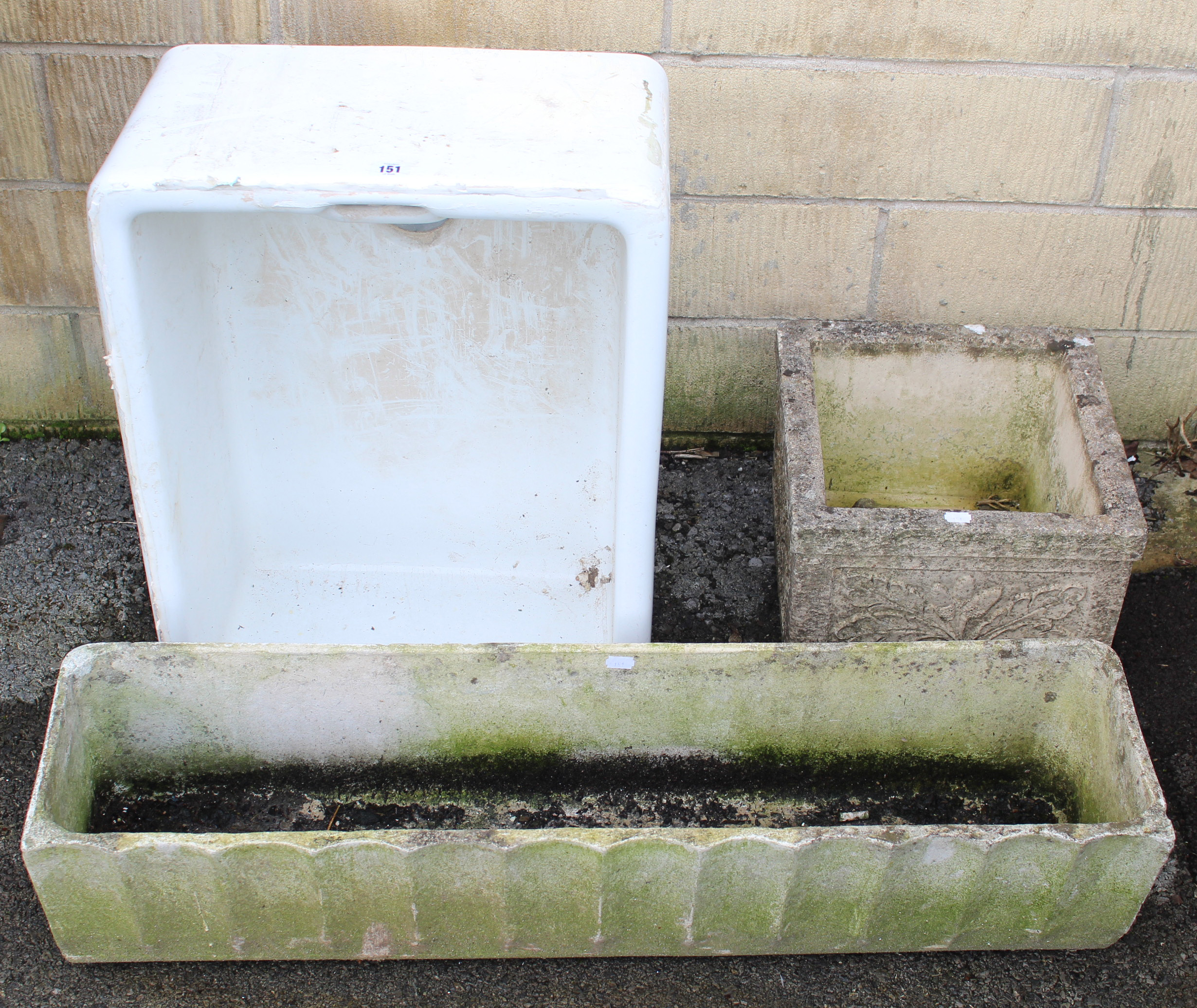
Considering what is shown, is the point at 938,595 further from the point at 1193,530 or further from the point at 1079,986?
the point at 1193,530

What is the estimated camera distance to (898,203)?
6.98 feet

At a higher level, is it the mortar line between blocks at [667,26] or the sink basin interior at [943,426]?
the mortar line between blocks at [667,26]

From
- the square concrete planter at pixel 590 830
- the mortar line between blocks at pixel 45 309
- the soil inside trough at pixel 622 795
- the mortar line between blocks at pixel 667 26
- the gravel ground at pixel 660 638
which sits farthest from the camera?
the mortar line between blocks at pixel 45 309

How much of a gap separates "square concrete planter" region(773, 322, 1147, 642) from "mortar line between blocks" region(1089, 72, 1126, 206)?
12.5 inches

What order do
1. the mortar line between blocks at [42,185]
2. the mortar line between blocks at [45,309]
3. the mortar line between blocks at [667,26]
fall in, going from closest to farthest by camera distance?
the mortar line between blocks at [667,26], the mortar line between blocks at [42,185], the mortar line between blocks at [45,309]

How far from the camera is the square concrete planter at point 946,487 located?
1691mm

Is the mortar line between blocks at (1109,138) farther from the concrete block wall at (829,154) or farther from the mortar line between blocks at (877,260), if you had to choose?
the mortar line between blocks at (877,260)

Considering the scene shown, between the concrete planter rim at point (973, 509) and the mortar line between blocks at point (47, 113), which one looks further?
the mortar line between blocks at point (47, 113)

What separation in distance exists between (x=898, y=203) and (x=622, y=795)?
1238 mm

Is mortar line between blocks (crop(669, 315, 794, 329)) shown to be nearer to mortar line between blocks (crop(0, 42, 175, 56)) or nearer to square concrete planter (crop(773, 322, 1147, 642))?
square concrete planter (crop(773, 322, 1147, 642))

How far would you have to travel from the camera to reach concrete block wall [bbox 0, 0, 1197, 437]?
6.42 ft

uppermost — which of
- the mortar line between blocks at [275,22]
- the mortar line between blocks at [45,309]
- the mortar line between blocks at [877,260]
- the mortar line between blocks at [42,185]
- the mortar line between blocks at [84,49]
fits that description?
the mortar line between blocks at [275,22]

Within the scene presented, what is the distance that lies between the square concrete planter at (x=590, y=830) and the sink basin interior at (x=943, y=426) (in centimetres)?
53

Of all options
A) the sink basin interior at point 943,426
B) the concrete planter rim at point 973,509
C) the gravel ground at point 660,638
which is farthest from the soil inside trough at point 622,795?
the sink basin interior at point 943,426
